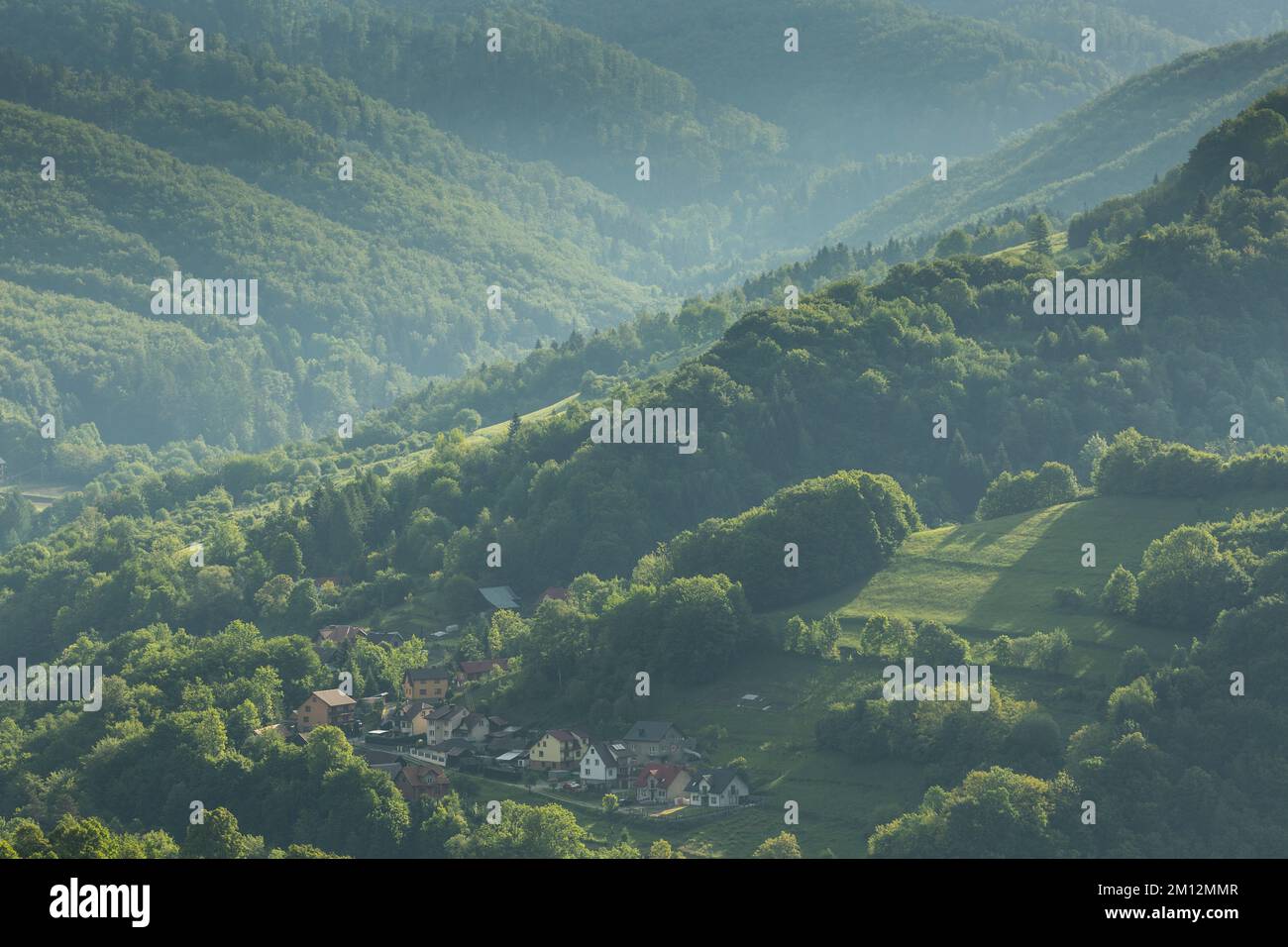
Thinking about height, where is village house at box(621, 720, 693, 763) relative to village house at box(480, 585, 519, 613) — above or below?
below

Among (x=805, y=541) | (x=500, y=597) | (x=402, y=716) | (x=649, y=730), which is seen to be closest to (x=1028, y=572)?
(x=805, y=541)

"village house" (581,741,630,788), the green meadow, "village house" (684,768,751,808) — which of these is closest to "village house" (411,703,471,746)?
the green meadow

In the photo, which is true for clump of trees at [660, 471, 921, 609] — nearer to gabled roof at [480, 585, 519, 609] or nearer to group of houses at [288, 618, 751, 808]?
gabled roof at [480, 585, 519, 609]

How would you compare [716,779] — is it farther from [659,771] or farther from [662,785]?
[659,771]

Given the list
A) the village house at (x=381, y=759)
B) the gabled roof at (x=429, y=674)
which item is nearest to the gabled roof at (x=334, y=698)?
the gabled roof at (x=429, y=674)

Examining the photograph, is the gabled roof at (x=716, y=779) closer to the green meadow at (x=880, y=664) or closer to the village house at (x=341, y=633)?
the green meadow at (x=880, y=664)

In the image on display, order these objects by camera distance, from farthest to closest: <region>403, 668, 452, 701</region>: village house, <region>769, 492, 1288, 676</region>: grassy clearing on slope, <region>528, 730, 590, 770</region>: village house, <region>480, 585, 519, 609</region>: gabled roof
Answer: <region>480, 585, 519, 609</region>: gabled roof, <region>403, 668, 452, 701</region>: village house, <region>769, 492, 1288, 676</region>: grassy clearing on slope, <region>528, 730, 590, 770</region>: village house

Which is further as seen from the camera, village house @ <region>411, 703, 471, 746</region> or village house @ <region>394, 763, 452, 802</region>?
village house @ <region>411, 703, 471, 746</region>
